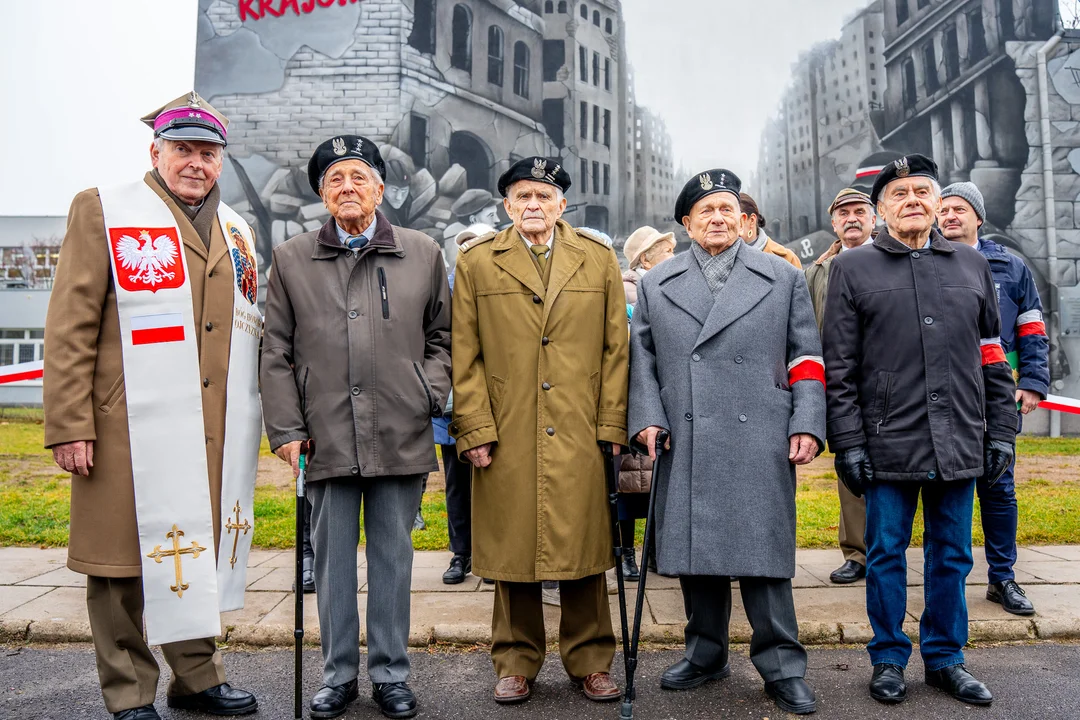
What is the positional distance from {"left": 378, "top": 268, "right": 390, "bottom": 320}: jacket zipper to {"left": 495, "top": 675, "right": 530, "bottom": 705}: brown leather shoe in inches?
67.5

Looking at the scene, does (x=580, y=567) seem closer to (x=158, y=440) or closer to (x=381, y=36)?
(x=158, y=440)

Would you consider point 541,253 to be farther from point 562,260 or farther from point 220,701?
point 220,701

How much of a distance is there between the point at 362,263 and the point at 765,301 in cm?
182

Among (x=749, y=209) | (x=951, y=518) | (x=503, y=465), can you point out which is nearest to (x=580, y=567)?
(x=503, y=465)

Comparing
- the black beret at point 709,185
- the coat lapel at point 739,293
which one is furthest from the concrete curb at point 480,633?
the black beret at point 709,185

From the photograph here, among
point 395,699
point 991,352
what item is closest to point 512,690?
point 395,699

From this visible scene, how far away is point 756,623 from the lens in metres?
3.67

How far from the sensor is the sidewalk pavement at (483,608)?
454 cm

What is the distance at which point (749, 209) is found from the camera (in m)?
5.12

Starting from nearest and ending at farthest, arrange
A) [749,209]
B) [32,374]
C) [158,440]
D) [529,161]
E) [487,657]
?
[158,440] < [529,161] < [487,657] < [749,209] < [32,374]

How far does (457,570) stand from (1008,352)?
3.71 metres

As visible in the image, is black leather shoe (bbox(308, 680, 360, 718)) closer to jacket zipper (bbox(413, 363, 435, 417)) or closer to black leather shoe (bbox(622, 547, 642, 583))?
jacket zipper (bbox(413, 363, 435, 417))

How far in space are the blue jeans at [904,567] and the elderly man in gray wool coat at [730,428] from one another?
16.3 inches

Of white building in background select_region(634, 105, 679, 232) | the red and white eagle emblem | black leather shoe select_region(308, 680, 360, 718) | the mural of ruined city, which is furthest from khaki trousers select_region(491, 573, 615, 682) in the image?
white building in background select_region(634, 105, 679, 232)
